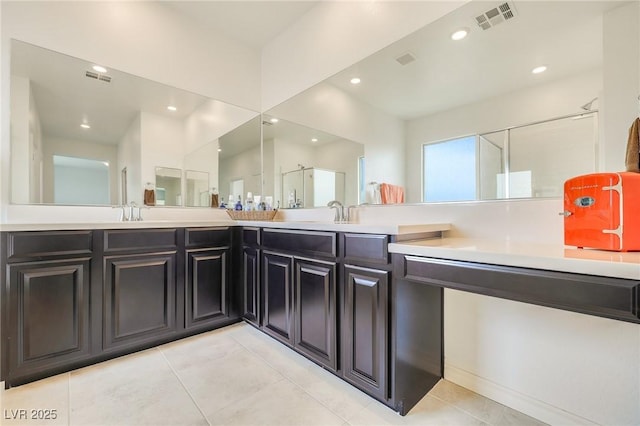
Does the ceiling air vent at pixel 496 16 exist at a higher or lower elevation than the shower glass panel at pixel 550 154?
higher

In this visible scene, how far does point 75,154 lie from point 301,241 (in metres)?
1.86

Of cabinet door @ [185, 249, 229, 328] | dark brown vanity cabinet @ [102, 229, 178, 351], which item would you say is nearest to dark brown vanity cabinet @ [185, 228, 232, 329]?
cabinet door @ [185, 249, 229, 328]

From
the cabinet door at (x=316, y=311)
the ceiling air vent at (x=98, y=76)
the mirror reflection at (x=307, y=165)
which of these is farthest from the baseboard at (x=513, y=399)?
the ceiling air vent at (x=98, y=76)

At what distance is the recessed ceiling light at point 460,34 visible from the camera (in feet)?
5.04

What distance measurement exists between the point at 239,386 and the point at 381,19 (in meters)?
2.53

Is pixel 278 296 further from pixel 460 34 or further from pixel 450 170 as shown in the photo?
pixel 460 34

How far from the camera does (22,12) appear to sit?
1847mm

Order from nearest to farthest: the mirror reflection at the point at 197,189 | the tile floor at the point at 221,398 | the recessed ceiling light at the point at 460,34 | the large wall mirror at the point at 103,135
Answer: the tile floor at the point at 221,398
the recessed ceiling light at the point at 460,34
the large wall mirror at the point at 103,135
the mirror reflection at the point at 197,189

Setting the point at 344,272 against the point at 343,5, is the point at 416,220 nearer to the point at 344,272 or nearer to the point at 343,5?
the point at 344,272

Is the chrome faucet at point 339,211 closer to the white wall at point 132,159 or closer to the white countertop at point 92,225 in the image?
the white countertop at point 92,225

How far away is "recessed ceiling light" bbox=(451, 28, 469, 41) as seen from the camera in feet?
5.04

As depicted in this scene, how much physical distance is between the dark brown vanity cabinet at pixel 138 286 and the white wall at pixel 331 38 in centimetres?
179

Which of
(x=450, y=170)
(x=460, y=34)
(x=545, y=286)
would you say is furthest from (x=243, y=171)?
(x=545, y=286)

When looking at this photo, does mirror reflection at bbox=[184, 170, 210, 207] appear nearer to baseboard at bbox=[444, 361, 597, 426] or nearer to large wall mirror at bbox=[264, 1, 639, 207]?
large wall mirror at bbox=[264, 1, 639, 207]
